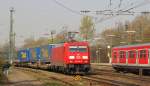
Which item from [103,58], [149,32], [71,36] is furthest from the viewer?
[103,58]

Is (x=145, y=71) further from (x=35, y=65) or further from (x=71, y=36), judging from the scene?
(x=35, y=65)

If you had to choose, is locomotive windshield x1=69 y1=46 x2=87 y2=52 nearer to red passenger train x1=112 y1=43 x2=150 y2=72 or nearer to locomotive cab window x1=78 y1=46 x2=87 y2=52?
locomotive cab window x1=78 y1=46 x2=87 y2=52

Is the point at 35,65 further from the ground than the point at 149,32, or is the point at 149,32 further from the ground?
the point at 149,32

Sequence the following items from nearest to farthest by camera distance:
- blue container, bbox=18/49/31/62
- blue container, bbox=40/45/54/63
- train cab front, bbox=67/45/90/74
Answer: train cab front, bbox=67/45/90/74 → blue container, bbox=40/45/54/63 → blue container, bbox=18/49/31/62

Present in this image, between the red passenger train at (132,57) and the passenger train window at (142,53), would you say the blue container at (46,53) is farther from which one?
A: the passenger train window at (142,53)

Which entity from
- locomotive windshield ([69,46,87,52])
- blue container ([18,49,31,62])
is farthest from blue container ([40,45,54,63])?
blue container ([18,49,31,62])

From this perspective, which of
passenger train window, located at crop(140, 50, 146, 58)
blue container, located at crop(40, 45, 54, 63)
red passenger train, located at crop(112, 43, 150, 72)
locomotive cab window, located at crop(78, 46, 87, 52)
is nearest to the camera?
red passenger train, located at crop(112, 43, 150, 72)

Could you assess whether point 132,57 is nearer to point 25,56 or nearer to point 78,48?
point 78,48

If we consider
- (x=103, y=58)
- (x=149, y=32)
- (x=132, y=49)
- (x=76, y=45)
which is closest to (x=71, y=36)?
(x=76, y=45)

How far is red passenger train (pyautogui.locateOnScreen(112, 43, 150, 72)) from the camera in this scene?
33.2 m

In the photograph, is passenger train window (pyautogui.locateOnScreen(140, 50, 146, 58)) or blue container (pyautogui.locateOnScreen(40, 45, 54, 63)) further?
blue container (pyautogui.locateOnScreen(40, 45, 54, 63))

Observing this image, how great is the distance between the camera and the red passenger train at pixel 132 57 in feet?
109

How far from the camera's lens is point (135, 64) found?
3566 centimetres

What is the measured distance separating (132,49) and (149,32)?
53.9 m
